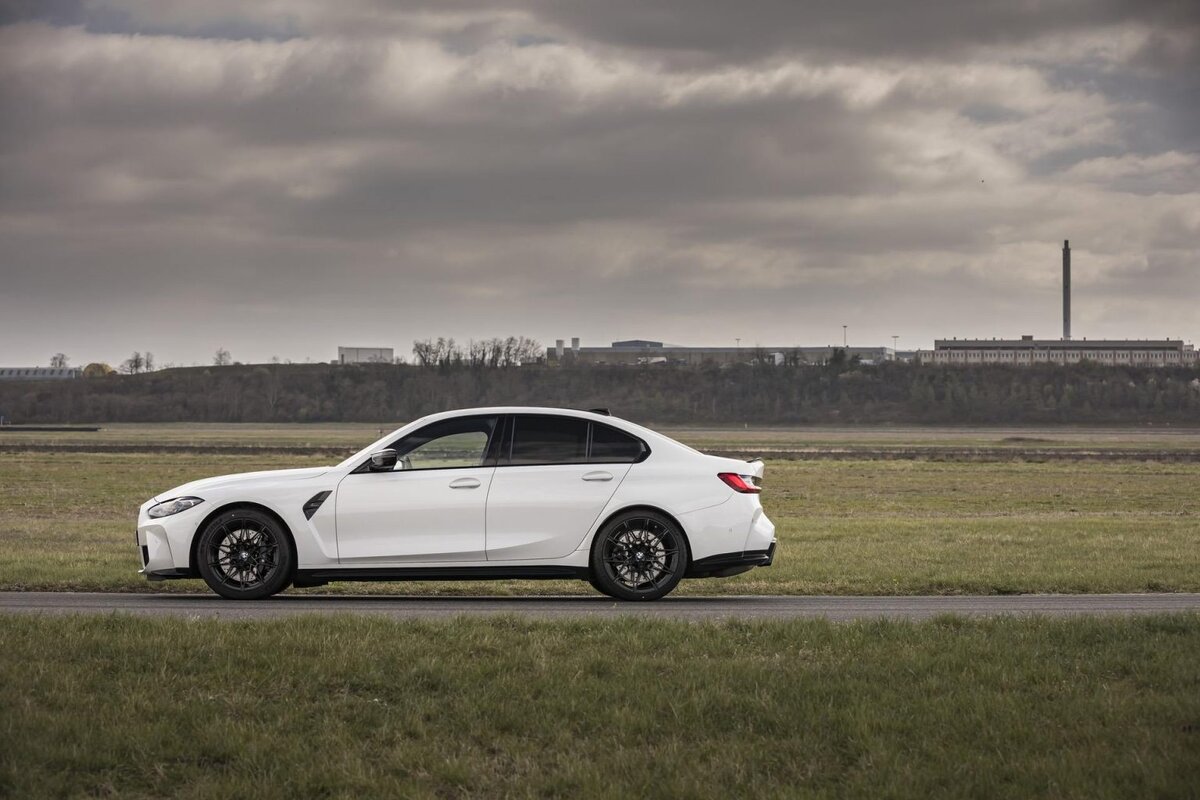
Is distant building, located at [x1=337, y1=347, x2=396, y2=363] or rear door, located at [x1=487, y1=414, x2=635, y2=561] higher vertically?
distant building, located at [x1=337, y1=347, x2=396, y2=363]

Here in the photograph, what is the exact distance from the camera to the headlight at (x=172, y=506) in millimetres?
11906

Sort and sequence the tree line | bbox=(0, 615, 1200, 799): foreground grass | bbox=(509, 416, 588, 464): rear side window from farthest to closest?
the tree line → bbox=(509, 416, 588, 464): rear side window → bbox=(0, 615, 1200, 799): foreground grass

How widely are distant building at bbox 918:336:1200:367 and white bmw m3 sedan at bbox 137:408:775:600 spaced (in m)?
162

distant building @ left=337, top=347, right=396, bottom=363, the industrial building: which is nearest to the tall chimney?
the industrial building

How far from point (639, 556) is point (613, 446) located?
3.34 ft

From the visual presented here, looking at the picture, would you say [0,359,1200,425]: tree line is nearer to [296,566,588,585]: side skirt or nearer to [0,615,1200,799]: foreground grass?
[296,566,588,585]: side skirt

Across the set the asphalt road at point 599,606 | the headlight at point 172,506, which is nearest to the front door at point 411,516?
the asphalt road at point 599,606

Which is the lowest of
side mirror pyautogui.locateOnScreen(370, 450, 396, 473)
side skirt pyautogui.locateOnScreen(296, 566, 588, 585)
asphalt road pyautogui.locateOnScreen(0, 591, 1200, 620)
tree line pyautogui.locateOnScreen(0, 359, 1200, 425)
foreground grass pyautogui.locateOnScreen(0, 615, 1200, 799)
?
asphalt road pyautogui.locateOnScreen(0, 591, 1200, 620)

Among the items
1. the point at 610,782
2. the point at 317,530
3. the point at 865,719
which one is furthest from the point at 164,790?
the point at 317,530

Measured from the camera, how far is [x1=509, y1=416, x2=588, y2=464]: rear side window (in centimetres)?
1199

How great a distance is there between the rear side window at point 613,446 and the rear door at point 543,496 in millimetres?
19

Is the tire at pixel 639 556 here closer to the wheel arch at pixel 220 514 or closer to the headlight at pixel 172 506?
the wheel arch at pixel 220 514

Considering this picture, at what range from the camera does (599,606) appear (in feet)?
37.8

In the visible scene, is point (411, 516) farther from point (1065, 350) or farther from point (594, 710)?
point (1065, 350)
